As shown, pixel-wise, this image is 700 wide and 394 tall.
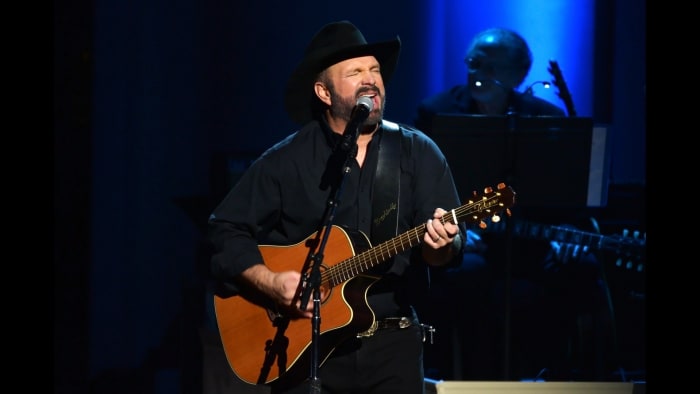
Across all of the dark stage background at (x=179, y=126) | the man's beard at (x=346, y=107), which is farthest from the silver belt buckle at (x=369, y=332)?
the dark stage background at (x=179, y=126)

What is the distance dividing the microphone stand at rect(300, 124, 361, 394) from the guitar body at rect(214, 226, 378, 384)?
0.13 metres

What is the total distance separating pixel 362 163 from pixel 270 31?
3403 mm

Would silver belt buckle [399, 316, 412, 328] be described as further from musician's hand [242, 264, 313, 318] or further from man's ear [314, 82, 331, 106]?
man's ear [314, 82, 331, 106]

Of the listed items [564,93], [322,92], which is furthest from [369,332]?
[564,93]

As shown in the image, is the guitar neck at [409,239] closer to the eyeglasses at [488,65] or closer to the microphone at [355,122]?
the microphone at [355,122]

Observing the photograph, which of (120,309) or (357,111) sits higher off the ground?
(357,111)

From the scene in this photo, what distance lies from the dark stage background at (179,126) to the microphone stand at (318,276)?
1.88 m

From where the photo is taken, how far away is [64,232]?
611 centimetres

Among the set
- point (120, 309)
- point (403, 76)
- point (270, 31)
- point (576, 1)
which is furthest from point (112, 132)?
point (576, 1)

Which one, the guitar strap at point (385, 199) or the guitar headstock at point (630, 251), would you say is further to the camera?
the guitar headstock at point (630, 251)

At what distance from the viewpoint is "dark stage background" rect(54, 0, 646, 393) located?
614 cm

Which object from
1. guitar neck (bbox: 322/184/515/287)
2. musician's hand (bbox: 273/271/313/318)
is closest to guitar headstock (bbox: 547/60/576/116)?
guitar neck (bbox: 322/184/515/287)

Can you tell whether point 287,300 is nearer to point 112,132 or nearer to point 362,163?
point 362,163

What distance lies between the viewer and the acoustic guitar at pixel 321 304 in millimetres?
3768
